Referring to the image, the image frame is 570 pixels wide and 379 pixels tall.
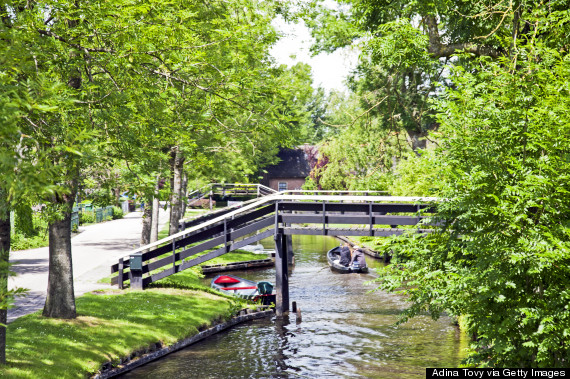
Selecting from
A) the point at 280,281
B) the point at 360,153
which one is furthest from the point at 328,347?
the point at 360,153

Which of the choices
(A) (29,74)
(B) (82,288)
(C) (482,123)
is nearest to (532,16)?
(C) (482,123)

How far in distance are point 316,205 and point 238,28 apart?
8942mm

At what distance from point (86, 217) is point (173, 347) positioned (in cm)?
3116

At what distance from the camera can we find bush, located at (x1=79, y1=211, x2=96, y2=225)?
4350 centimetres

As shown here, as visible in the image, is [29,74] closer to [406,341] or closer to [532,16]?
[532,16]

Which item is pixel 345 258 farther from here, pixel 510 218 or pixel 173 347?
pixel 510 218

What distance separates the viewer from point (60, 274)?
1488 cm

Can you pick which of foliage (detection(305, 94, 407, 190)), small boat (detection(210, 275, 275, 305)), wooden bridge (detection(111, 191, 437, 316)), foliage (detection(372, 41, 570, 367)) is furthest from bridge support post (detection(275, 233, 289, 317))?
foliage (detection(372, 41, 570, 367))

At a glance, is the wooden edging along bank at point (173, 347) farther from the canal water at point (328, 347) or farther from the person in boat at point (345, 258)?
the person in boat at point (345, 258)

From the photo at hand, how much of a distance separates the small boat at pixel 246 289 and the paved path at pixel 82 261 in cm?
399

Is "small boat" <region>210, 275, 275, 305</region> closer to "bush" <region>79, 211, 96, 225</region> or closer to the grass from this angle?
the grass

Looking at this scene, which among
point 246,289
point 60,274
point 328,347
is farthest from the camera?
point 246,289

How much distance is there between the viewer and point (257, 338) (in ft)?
59.5

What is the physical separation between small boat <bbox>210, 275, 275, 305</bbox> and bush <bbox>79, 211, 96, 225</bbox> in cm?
2378
